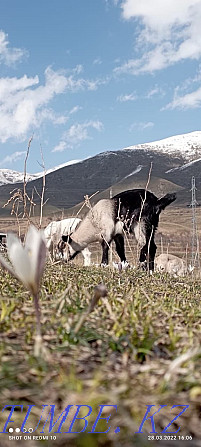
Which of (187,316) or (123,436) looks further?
(187,316)

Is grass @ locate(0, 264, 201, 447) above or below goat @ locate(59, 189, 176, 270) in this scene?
below

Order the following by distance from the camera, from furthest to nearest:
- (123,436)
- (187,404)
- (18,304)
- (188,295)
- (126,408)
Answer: (188,295)
(18,304)
(187,404)
(126,408)
(123,436)

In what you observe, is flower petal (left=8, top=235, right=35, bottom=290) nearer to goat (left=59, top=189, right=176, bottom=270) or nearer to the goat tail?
goat (left=59, top=189, right=176, bottom=270)

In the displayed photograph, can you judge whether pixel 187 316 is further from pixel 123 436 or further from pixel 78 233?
pixel 78 233

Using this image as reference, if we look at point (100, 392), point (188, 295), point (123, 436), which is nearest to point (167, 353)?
point (100, 392)

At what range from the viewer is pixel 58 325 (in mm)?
2012

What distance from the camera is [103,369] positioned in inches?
59.7

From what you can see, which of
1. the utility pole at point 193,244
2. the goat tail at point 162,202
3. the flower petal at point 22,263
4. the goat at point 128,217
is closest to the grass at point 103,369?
the flower petal at point 22,263

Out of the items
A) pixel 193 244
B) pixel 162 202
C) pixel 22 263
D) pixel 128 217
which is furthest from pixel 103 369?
pixel 193 244

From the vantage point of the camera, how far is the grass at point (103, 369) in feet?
4.10

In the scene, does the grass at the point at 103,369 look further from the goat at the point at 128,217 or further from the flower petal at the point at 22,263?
the goat at the point at 128,217

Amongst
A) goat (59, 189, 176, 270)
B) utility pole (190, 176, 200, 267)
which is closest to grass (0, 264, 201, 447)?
utility pole (190, 176, 200, 267)

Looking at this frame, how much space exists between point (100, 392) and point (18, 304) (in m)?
1.16

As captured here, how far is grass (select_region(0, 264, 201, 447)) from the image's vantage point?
1.25 meters
